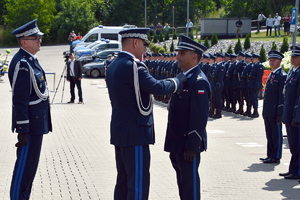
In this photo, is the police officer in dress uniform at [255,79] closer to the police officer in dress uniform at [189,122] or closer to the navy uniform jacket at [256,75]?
the navy uniform jacket at [256,75]

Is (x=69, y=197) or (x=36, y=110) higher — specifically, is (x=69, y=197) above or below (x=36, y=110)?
below

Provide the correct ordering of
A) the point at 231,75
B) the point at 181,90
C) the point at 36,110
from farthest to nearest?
the point at 231,75, the point at 36,110, the point at 181,90

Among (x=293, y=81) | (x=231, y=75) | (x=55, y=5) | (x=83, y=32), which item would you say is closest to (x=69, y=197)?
(x=293, y=81)

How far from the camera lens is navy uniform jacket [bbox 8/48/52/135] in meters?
5.55

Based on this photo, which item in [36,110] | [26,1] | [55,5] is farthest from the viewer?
[55,5]

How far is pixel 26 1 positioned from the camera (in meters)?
60.7

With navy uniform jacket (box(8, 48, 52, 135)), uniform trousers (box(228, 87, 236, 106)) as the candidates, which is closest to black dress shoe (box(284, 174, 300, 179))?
navy uniform jacket (box(8, 48, 52, 135))

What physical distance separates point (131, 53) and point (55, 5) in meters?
61.8

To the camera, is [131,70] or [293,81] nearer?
[131,70]

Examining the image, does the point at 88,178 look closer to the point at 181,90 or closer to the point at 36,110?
the point at 36,110

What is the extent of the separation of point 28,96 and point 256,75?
10635 millimetres

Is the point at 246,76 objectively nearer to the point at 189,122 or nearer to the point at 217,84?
the point at 217,84

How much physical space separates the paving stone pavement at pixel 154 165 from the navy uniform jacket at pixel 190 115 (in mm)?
1406

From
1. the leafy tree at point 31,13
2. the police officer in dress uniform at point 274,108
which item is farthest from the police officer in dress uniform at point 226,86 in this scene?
the leafy tree at point 31,13
